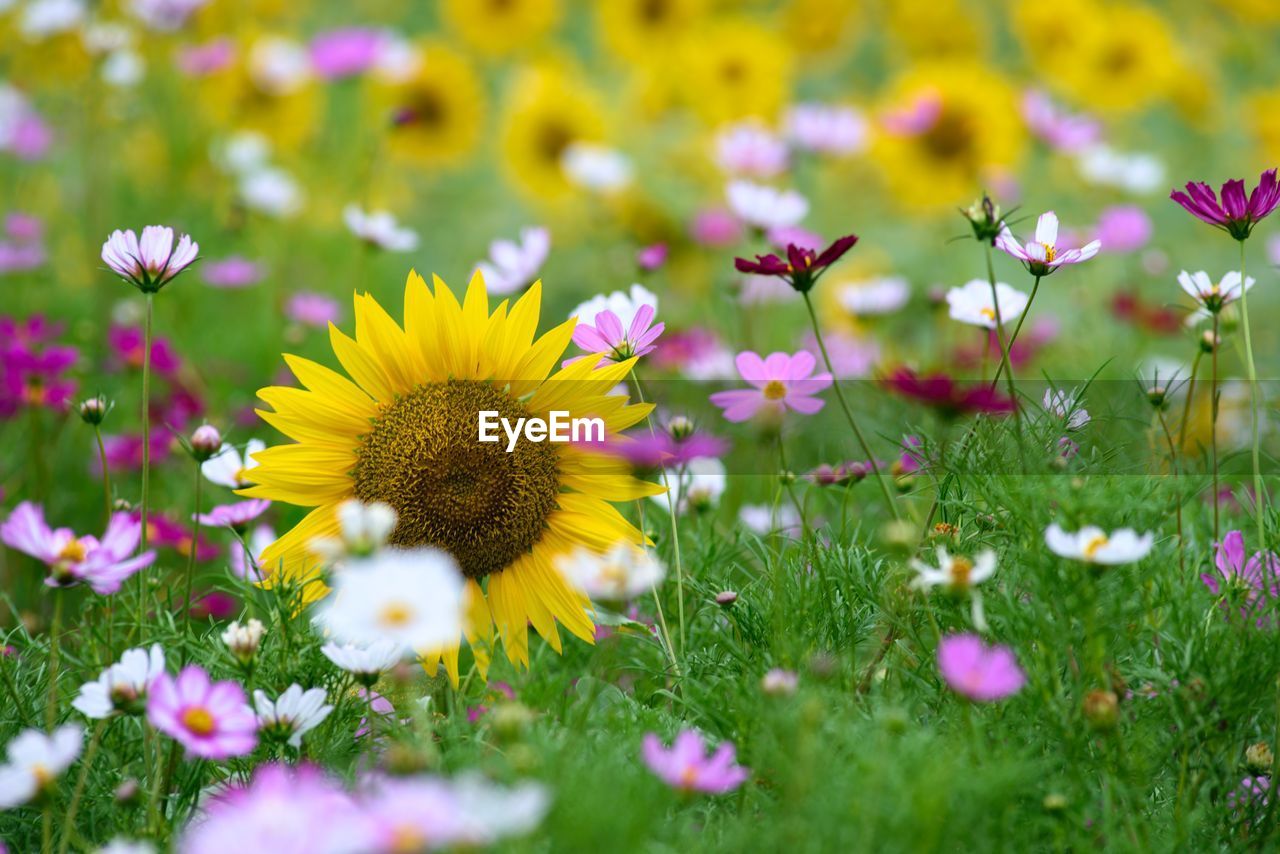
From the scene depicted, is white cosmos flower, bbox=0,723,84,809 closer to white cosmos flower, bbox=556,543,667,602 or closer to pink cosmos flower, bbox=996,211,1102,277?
white cosmos flower, bbox=556,543,667,602

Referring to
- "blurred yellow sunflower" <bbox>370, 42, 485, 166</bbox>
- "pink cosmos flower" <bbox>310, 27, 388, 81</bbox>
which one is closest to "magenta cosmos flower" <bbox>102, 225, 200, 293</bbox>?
"pink cosmos flower" <bbox>310, 27, 388, 81</bbox>

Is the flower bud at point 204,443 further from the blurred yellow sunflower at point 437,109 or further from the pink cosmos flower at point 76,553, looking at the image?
the blurred yellow sunflower at point 437,109

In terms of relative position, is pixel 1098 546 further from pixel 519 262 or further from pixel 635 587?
pixel 519 262

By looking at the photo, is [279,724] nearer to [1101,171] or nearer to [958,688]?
[958,688]

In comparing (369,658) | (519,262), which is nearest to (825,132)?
(519,262)

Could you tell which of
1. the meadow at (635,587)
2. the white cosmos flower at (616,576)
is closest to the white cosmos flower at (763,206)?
the meadow at (635,587)
